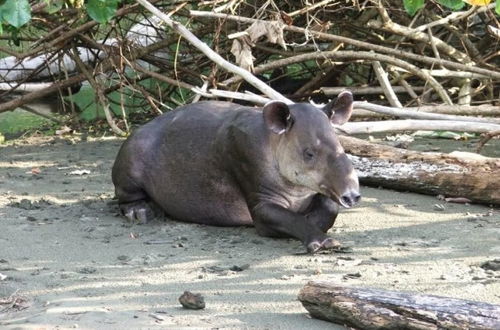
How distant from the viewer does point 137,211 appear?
6680mm

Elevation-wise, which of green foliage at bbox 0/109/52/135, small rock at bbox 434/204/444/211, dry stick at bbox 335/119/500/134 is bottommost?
green foliage at bbox 0/109/52/135

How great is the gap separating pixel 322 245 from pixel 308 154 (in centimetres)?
58

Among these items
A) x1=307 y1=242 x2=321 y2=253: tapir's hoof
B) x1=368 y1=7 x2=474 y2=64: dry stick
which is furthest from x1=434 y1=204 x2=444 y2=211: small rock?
x1=368 y1=7 x2=474 y2=64: dry stick

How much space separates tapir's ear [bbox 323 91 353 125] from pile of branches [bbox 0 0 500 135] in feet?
7.33

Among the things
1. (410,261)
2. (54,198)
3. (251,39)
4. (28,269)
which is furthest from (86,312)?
(251,39)

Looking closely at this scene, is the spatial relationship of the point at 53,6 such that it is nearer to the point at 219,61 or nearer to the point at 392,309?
the point at 219,61

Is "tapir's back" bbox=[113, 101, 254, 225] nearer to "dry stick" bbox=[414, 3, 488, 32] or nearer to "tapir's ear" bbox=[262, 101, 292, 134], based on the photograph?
"tapir's ear" bbox=[262, 101, 292, 134]

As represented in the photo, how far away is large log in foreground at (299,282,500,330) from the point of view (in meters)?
3.79

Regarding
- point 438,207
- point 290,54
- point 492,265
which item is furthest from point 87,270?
point 290,54

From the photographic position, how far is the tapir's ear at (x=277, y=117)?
5.91 metres

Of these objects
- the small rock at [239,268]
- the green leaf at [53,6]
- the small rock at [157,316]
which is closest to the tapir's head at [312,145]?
the small rock at [239,268]

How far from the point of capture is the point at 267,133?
20.2 ft

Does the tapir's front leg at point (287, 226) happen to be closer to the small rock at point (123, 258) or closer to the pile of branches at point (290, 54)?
the small rock at point (123, 258)

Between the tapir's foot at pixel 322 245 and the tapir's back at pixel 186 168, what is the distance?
89cm
